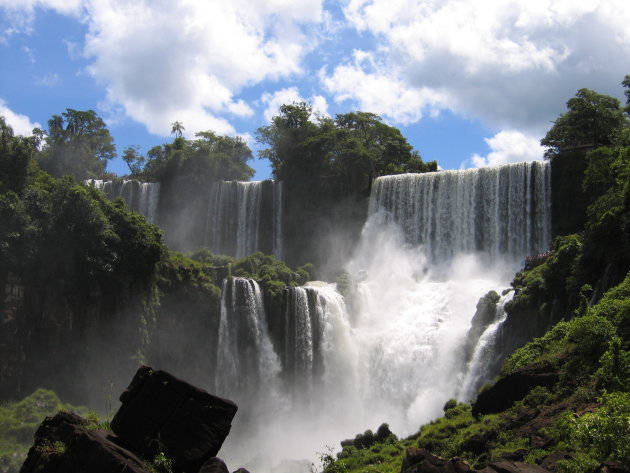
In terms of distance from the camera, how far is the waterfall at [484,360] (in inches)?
1145

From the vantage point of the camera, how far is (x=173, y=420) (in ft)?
41.2

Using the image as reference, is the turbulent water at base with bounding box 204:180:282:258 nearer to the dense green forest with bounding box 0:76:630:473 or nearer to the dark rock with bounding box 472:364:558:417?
the dense green forest with bounding box 0:76:630:473

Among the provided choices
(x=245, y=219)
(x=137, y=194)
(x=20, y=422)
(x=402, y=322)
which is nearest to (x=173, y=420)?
(x=20, y=422)

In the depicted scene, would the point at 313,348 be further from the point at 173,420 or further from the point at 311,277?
the point at 173,420

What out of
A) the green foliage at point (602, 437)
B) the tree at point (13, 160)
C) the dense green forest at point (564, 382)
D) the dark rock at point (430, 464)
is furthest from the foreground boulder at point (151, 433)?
the tree at point (13, 160)

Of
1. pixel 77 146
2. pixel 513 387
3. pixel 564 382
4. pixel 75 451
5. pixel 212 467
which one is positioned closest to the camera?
pixel 75 451

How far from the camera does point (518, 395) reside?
18000mm

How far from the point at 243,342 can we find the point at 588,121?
25.9 m

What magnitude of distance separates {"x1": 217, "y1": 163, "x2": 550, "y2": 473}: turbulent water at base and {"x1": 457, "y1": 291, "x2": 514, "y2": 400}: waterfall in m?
0.09

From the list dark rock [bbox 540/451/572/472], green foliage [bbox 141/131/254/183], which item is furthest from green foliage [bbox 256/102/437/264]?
dark rock [bbox 540/451/572/472]

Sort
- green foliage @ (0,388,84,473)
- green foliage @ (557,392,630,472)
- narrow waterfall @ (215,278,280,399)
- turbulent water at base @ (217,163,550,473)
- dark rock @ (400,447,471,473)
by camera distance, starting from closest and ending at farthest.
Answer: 1. green foliage @ (557,392,630,472)
2. dark rock @ (400,447,471,473)
3. green foliage @ (0,388,84,473)
4. turbulent water at base @ (217,163,550,473)
5. narrow waterfall @ (215,278,280,399)

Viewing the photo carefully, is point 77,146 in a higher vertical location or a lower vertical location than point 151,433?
higher

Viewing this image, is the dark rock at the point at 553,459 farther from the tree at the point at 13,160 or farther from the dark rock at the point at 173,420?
the tree at the point at 13,160

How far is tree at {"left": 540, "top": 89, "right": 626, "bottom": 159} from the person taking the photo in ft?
137
